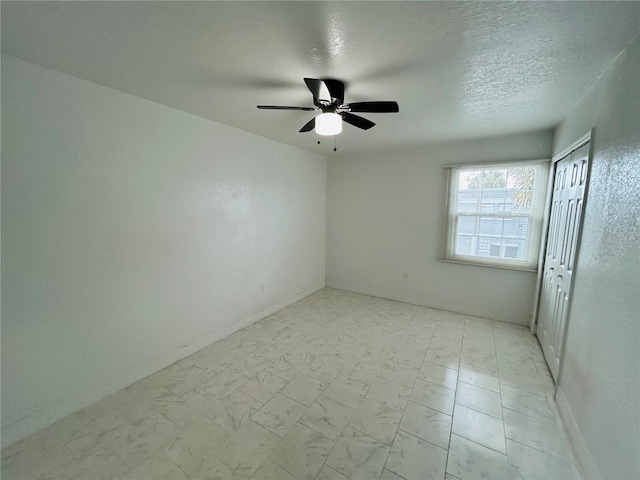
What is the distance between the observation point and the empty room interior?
1336mm

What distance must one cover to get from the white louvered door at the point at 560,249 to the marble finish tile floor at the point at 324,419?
1.05ft

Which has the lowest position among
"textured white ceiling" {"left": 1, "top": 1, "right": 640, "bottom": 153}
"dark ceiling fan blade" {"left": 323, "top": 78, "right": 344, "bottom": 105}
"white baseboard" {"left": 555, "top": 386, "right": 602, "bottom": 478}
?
"white baseboard" {"left": 555, "top": 386, "right": 602, "bottom": 478}

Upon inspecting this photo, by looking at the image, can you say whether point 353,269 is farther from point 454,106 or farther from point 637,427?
point 637,427

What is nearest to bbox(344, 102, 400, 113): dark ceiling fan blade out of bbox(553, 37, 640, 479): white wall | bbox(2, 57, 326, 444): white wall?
bbox(553, 37, 640, 479): white wall

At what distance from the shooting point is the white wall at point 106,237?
169cm

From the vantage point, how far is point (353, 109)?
1901mm

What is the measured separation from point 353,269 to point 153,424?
3.44m

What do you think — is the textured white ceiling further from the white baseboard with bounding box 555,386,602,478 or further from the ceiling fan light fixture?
the white baseboard with bounding box 555,386,602,478

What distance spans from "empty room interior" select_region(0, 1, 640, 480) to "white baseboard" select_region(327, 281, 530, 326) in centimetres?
10

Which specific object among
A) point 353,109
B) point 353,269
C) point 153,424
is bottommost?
point 153,424

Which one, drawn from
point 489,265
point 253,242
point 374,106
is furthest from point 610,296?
point 253,242

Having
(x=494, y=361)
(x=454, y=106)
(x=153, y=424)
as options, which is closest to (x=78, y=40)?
(x=153, y=424)

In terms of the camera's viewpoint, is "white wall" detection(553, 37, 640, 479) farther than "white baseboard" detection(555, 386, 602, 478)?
No

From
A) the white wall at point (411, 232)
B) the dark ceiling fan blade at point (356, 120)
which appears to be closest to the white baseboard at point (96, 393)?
the white wall at point (411, 232)
